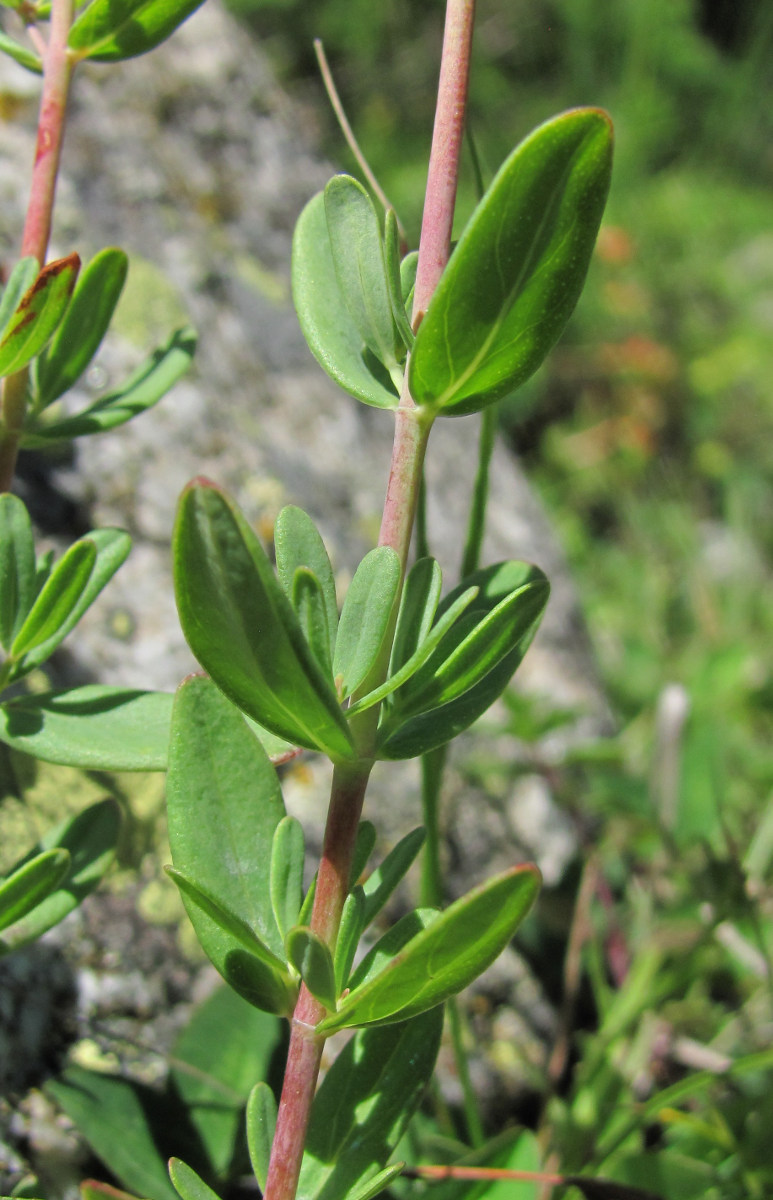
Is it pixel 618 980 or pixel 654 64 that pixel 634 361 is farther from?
pixel 618 980

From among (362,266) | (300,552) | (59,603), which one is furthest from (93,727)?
(362,266)

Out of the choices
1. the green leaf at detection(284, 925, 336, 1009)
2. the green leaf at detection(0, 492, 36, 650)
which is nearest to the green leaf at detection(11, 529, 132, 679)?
the green leaf at detection(0, 492, 36, 650)

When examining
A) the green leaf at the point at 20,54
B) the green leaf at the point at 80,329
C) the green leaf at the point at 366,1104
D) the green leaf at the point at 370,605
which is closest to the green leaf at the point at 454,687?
the green leaf at the point at 370,605

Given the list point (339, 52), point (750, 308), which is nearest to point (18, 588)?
point (750, 308)

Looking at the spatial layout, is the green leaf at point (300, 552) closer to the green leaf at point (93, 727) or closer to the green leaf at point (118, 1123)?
the green leaf at point (93, 727)

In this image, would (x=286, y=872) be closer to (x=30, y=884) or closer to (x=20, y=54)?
(x=30, y=884)
